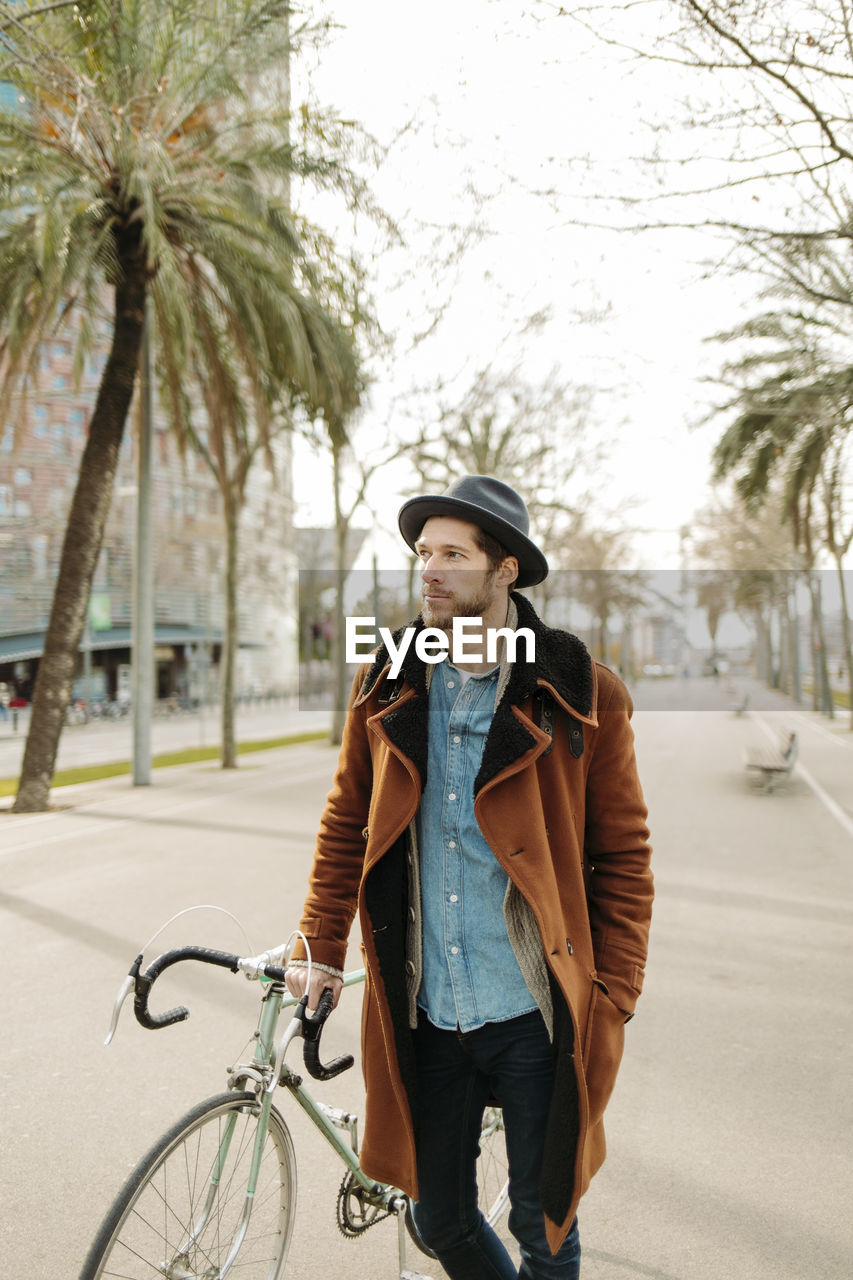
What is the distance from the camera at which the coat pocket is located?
2129 mm

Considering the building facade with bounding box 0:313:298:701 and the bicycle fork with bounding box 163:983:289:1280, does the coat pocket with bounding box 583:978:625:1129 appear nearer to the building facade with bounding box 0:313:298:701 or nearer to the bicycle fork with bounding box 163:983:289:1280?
the bicycle fork with bounding box 163:983:289:1280

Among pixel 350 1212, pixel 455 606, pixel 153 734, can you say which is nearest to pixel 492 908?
pixel 455 606

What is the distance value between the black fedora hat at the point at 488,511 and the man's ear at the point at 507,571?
2cm

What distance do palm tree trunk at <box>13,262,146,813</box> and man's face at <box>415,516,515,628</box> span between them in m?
11.0

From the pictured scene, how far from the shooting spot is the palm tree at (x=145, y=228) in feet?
37.3

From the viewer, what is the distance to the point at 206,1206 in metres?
2.28

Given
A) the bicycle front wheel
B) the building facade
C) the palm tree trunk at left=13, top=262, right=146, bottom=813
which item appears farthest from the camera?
the building facade

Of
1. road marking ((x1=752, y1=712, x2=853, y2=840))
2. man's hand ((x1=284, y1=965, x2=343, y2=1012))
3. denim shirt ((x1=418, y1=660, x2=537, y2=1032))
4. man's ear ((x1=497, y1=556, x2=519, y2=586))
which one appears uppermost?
man's ear ((x1=497, y1=556, x2=519, y2=586))

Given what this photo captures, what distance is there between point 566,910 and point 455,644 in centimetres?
59

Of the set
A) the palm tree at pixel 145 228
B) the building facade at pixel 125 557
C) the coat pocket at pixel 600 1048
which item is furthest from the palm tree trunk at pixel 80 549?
the building facade at pixel 125 557

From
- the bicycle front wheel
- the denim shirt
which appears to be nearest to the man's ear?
the denim shirt

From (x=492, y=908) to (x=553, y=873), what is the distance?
16cm

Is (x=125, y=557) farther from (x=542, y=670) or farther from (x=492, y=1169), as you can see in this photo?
(x=542, y=670)

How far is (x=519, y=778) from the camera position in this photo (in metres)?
2.14
